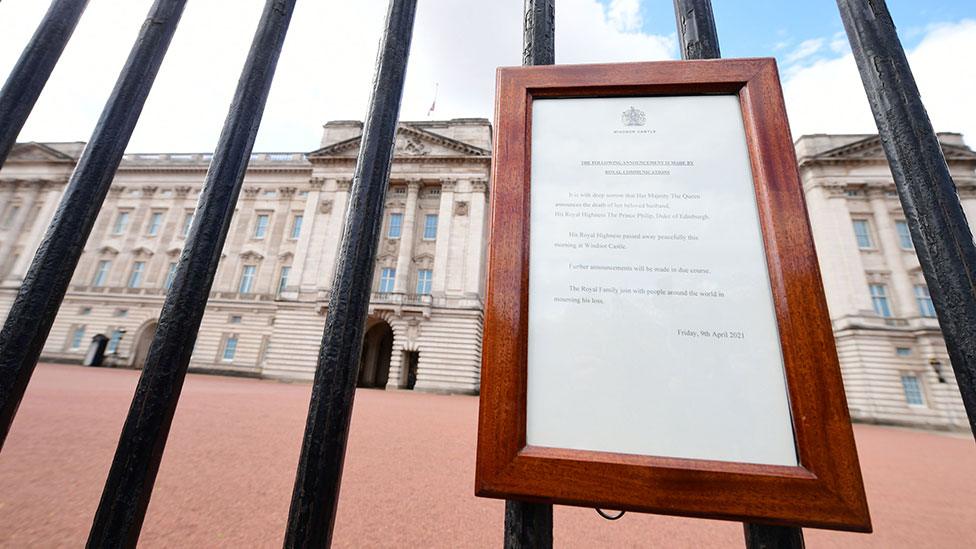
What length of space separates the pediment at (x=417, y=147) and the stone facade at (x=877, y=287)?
1812 cm

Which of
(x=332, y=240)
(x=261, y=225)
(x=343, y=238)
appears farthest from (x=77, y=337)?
(x=343, y=238)

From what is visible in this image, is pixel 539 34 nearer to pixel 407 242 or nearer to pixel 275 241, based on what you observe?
pixel 407 242

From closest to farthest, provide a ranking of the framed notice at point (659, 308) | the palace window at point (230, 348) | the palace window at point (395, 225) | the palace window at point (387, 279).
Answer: the framed notice at point (659, 308)
the palace window at point (387, 279)
the palace window at point (395, 225)
the palace window at point (230, 348)

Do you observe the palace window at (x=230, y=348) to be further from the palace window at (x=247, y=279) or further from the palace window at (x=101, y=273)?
the palace window at (x=101, y=273)

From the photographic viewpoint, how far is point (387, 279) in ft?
Answer: 68.4

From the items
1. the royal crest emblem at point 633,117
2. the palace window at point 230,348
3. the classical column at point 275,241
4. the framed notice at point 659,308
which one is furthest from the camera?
the classical column at point 275,241

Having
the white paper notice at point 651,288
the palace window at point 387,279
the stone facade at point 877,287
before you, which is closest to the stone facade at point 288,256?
the palace window at point 387,279

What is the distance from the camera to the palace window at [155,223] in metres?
24.4

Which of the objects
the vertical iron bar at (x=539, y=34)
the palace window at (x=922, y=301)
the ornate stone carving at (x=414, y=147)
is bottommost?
the vertical iron bar at (x=539, y=34)

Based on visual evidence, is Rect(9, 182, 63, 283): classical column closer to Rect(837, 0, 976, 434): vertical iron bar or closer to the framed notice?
the framed notice

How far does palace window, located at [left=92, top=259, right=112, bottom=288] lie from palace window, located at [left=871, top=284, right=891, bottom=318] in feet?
138

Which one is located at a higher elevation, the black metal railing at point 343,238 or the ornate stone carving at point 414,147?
the ornate stone carving at point 414,147

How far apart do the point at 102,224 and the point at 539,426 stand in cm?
3366

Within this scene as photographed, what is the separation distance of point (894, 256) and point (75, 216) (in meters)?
27.1
